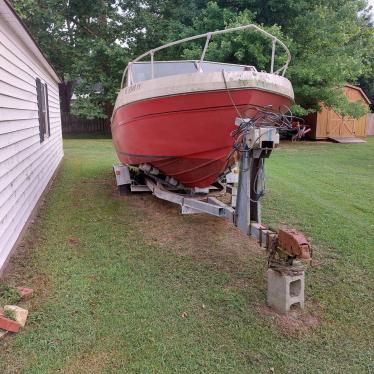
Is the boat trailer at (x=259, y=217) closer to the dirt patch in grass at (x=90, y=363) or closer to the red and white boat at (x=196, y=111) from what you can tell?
the red and white boat at (x=196, y=111)

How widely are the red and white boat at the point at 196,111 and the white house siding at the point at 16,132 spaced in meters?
1.49

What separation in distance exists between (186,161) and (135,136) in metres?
1.15

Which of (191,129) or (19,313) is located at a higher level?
(191,129)

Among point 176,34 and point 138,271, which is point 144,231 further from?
point 176,34

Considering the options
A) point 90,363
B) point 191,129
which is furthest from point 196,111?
point 90,363

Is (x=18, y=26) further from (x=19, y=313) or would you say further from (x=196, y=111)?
(x=19, y=313)

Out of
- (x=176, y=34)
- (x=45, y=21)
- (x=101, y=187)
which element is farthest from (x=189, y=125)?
(x=45, y=21)

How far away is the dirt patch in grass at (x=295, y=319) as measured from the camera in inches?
108

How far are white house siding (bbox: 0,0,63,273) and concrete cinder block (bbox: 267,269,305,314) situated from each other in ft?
8.21

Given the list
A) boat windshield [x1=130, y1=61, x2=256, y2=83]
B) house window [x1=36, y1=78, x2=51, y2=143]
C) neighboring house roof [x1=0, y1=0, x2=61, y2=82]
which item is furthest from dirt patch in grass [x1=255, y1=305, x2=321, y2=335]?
house window [x1=36, y1=78, x2=51, y2=143]

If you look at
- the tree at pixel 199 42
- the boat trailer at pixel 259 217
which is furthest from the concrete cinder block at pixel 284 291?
the tree at pixel 199 42

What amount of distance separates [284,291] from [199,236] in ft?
6.07

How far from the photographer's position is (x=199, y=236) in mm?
4609

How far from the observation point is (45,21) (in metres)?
18.0
